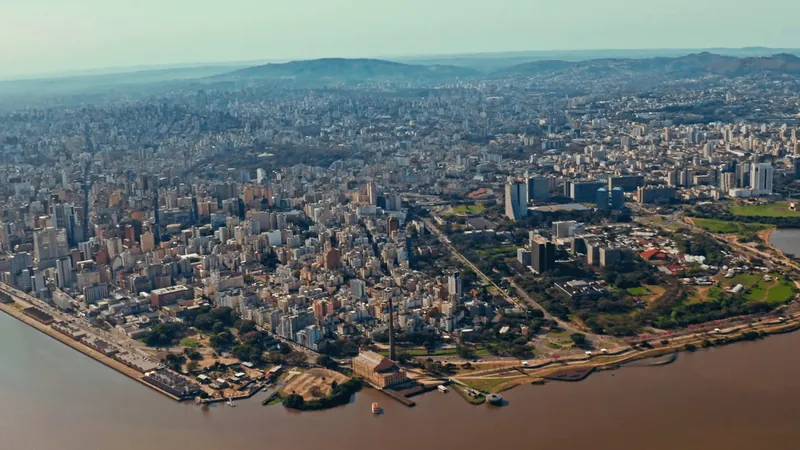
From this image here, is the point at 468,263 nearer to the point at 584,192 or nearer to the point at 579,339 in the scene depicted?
the point at 579,339

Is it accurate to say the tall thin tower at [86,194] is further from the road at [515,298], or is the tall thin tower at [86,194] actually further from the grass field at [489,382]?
the grass field at [489,382]

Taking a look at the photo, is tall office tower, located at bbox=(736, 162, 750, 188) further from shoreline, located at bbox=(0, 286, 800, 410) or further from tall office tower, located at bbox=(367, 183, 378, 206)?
shoreline, located at bbox=(0, 286, 800, 410)

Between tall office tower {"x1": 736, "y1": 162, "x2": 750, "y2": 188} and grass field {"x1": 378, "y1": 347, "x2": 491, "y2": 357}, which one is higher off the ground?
tall office tower {"x1": 736, "y1": 162, "x2": 750, "y2": 188}

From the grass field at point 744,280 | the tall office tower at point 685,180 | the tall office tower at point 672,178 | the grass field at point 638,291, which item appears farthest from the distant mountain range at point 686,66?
the grass field at point 638,291

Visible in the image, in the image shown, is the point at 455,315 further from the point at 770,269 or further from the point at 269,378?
the point at 770,269

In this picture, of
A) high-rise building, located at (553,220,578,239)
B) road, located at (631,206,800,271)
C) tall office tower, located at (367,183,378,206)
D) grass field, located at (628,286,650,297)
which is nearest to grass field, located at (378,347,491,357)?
grass field, located at (628,286,650,297)
